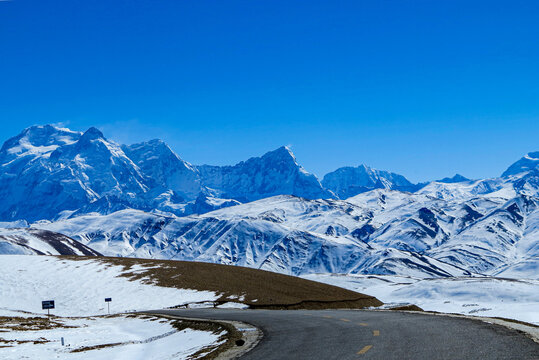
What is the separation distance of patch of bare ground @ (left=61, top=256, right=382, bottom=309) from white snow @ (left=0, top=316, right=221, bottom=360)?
110ft

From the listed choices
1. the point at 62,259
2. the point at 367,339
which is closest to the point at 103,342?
the point at 367,339

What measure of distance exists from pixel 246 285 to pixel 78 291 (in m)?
27.8

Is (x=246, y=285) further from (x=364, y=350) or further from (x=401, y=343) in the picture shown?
(x=364, y=350)

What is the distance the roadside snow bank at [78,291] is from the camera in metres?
79.4

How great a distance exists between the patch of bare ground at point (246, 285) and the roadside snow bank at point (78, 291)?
3277 mm

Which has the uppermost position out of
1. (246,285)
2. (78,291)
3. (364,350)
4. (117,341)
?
(78,291)

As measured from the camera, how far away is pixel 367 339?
61.8ft

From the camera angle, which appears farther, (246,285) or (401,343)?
(246,285)

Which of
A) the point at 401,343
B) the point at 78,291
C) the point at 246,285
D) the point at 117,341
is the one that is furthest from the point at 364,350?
the point at 78,291

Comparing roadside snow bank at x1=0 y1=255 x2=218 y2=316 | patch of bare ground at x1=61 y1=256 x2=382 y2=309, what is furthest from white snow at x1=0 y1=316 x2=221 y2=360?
patch of bare ground at x1=61 y1=256 x2=382 y2=309

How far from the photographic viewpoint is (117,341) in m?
36.1

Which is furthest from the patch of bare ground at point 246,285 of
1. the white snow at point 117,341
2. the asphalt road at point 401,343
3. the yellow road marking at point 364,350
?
the yellow road marking at point 364,350

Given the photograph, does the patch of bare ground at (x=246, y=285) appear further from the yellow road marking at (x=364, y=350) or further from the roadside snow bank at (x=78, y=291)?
the yellow road marking at (x=364, y=350)

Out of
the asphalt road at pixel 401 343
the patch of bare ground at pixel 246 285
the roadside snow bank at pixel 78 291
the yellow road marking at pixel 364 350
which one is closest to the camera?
the asphalt road at pixel 401 343
